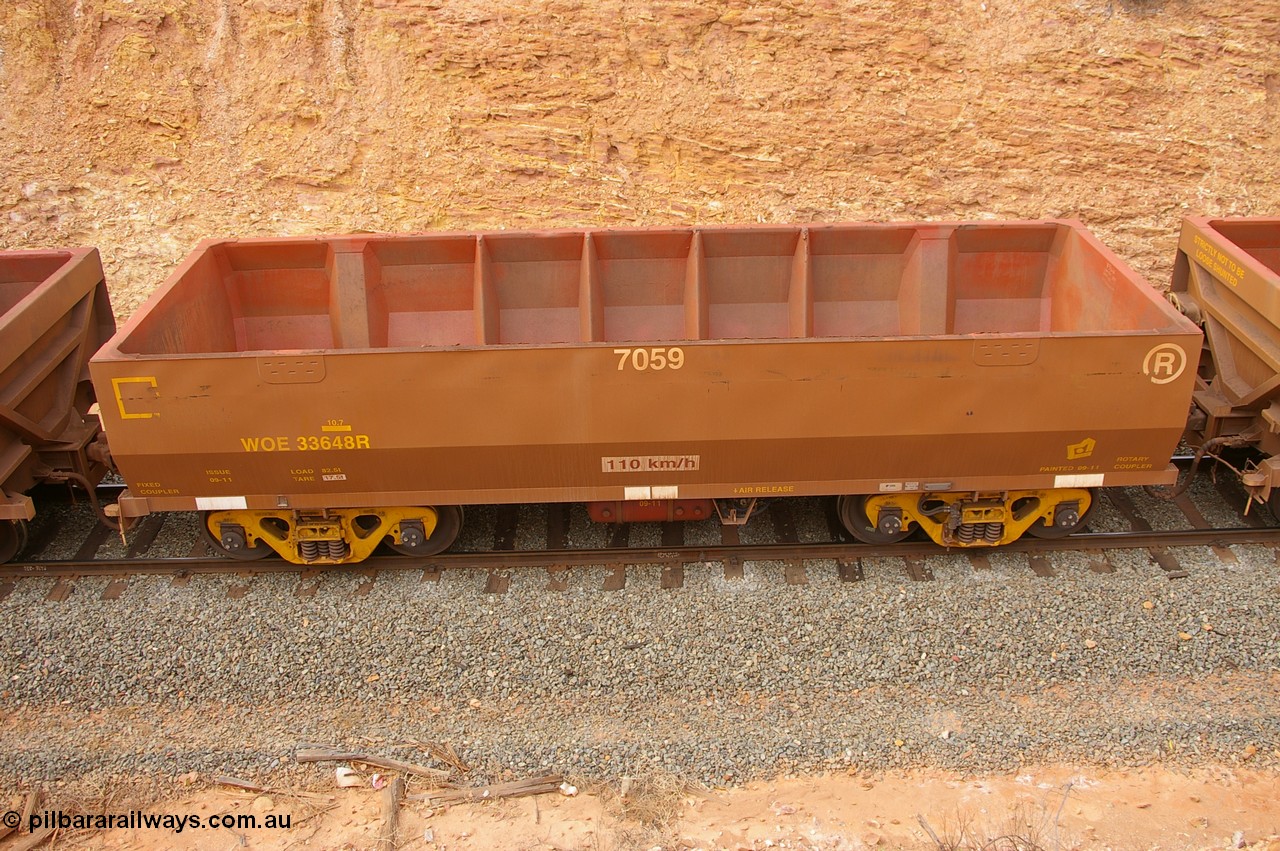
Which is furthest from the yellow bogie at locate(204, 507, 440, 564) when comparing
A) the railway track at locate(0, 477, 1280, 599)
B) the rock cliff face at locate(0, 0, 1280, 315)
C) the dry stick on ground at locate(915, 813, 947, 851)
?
the rock cliff face at locate(0, 0, 1280, 315)

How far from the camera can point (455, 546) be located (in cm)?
802

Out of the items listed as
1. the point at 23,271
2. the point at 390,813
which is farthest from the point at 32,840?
the point at 23,271

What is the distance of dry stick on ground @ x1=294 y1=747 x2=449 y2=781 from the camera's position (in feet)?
19.2

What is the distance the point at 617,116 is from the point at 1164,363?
8701mm

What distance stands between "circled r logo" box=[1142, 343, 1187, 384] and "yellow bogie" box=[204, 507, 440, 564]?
18.6 ft

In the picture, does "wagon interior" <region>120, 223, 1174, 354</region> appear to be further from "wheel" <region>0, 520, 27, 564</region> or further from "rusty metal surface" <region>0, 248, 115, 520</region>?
"wheel" <region>0, 520, 27, 564</region>

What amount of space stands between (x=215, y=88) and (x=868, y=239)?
10323mm

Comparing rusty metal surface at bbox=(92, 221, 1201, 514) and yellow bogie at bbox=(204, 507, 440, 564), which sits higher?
rusty metal surface at bbox=(92, 221, 1201, 514)

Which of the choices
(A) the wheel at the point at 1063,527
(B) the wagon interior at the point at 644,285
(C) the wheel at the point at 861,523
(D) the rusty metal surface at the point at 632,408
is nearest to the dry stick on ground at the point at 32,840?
(D) the rusty metal surface at the point at 632,408

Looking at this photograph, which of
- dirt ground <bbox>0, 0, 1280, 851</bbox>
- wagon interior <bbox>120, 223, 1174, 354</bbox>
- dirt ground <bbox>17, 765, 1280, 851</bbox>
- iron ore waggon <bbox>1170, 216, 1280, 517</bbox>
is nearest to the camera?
dirt ground <bbox>17, 765, 1280, 851</bbox>

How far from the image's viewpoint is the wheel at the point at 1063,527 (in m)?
7.57

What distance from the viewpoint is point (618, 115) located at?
12.9 metres

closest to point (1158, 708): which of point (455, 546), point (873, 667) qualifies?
point (873, 667)

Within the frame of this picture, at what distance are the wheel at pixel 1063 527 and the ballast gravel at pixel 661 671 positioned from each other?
0.25 meters
